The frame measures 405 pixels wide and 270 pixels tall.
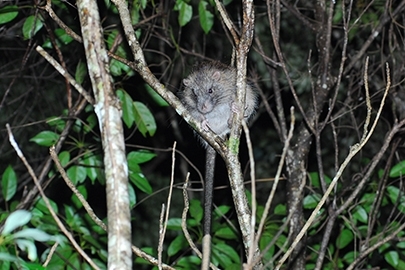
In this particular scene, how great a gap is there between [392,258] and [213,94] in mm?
1632

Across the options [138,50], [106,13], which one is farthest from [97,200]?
[138,50]

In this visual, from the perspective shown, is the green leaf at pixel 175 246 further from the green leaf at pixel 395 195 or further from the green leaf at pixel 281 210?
the green leaf at pixel 395 195

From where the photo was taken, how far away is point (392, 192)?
479 cm

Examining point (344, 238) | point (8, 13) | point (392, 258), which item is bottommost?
point (392, 258)

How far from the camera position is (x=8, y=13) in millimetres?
4332

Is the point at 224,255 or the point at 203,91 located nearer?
the point at 224,255

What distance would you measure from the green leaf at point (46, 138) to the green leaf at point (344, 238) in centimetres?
202

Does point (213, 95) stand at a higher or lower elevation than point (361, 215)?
higher

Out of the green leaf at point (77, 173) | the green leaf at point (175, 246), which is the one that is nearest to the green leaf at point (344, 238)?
the green leaf at point (175, 246)

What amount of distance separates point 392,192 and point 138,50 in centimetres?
264

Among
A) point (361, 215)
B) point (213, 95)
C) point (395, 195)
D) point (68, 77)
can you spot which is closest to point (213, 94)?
point (213, 95)

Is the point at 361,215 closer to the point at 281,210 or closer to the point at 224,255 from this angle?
the point at 281,210

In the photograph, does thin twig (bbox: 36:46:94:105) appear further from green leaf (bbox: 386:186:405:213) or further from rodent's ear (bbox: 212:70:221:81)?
green leaf (bbox: 386:186:405:213)

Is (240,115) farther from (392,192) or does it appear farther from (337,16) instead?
(337,16)
